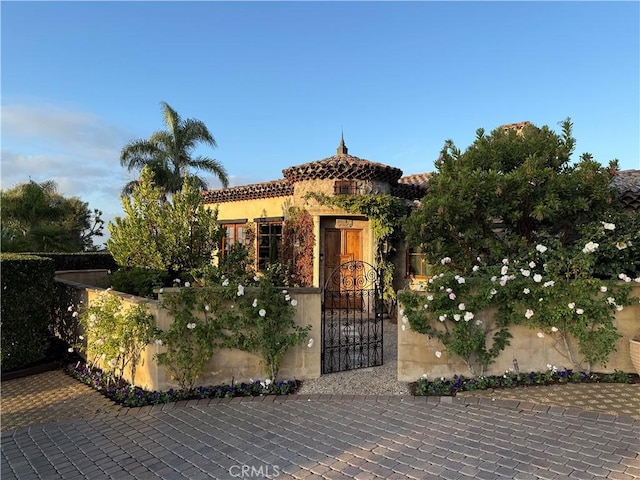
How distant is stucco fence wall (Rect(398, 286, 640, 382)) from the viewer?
5574 millimetres

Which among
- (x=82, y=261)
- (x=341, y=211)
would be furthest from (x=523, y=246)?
(x=82, y=261)

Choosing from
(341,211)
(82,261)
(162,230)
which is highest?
(341,211)

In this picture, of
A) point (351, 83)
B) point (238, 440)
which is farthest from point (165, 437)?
point (351, 83)

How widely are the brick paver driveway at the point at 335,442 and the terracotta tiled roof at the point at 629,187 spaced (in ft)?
18.7

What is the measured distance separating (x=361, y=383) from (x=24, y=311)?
5.83 m

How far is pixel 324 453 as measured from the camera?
3680mm

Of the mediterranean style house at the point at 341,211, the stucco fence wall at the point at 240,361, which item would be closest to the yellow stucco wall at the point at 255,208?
the mediterranean style house at the point at 341,211

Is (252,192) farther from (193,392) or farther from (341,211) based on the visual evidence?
(193,392)

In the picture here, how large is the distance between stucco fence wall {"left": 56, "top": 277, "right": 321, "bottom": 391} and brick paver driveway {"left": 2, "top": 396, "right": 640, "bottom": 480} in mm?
510

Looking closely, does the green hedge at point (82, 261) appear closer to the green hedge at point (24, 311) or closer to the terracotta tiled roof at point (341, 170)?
the green hedge at point (24, 311)

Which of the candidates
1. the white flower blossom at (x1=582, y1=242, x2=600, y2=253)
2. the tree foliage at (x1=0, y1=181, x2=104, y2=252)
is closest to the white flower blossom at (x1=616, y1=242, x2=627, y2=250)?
the white flower blossom at (x1=582, y1=242, x2=600, y2=253)

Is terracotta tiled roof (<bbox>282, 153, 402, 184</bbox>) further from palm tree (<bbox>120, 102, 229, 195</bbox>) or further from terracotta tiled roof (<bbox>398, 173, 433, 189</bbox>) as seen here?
palm tree (<bbox>120, 102, 229, 195</bbox>)

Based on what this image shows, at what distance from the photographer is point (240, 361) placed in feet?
18.0

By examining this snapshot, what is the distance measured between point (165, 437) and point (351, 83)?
9.64m
